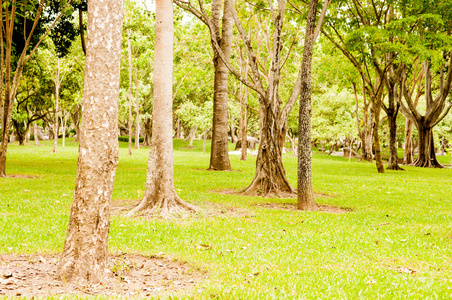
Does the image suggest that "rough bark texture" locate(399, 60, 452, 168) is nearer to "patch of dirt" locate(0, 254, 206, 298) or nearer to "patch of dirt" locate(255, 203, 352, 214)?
"patch of dirt" locate(255, 203, 352, 214)

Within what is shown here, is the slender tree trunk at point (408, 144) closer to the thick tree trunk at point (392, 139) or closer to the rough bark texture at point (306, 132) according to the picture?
the thick tree trunk at point (392, 139)

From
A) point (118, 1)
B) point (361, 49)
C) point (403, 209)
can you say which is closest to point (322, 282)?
point (118, 1)

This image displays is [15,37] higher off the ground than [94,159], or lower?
higher

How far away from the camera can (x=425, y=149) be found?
3400 cm

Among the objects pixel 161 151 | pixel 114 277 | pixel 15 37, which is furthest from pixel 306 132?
pixel 15 37

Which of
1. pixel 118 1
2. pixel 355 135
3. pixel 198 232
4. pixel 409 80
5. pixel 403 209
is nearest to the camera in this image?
pixel 118 1

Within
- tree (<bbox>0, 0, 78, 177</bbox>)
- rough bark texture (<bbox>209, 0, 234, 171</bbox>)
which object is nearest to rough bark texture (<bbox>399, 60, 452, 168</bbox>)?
rough bark texture (<bbox>209, 0, 234, 171</bbox>)

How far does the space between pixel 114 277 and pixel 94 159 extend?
152cm

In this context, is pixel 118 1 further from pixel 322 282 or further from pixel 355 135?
pixel 355 135

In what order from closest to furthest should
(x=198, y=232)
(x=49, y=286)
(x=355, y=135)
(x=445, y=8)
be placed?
1. (x=49, y=286)
2. (x=198, y=232)
3. (x=445, y=8)
4. (x=355, y=135)

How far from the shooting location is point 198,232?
758 cm

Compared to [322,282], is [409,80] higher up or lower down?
higher up

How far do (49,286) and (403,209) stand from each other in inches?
395

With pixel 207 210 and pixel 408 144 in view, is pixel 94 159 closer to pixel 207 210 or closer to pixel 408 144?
pixel 207 210
